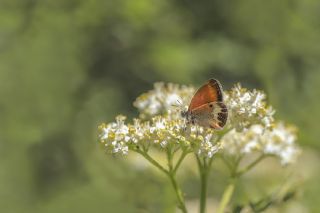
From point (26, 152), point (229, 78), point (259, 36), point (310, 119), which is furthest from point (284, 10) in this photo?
point (26, 152)

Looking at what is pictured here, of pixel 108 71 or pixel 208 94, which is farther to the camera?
pixel 108 71

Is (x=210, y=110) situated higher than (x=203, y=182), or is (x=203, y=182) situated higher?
(x=210, y=110)

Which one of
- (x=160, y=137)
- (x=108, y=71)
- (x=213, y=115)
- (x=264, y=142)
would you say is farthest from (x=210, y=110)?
(x=108, y=71)

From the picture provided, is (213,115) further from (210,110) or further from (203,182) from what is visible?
(203,182)

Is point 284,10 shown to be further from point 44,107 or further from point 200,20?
point 44,107

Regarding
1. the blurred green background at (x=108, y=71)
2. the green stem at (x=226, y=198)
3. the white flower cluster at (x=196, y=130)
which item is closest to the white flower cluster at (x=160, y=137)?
the white flower cluster at (x=196, y=130)

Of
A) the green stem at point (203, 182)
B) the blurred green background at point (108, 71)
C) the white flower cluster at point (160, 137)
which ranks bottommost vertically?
the green stem at point (203, 182)

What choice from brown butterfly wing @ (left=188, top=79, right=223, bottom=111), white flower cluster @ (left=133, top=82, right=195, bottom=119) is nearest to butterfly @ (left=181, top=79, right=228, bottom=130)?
brown butterfly wing @ (left=188, top=79, right=223, bottom=111)

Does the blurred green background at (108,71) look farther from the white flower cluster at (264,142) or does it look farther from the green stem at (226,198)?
the green stem at (226,198)
